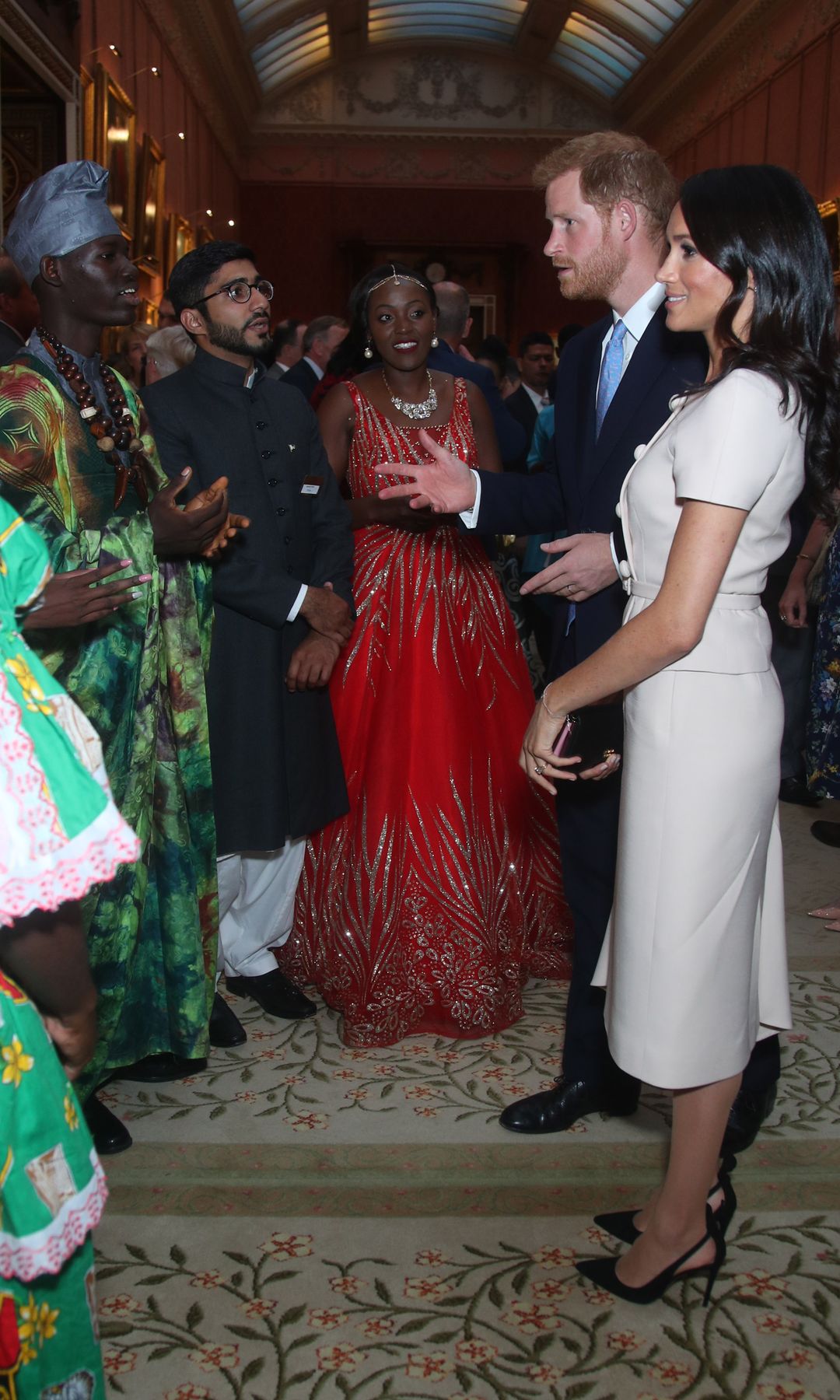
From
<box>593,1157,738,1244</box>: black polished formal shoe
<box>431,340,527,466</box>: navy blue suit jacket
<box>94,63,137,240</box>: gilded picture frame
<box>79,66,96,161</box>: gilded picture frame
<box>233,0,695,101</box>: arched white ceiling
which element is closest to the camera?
<box>593,1157,738,1244</box>: black polished formal shoe

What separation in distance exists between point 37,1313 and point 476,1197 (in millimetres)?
1405

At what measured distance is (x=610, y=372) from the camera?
2.60 metres

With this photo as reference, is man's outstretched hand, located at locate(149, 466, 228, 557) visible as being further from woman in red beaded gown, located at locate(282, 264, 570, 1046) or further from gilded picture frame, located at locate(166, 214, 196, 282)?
gilded picture frame, located at locate(166, 214, 196, 282)

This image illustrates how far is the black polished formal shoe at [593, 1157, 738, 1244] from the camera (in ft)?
7.19

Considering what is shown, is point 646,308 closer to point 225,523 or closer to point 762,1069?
point 225,523

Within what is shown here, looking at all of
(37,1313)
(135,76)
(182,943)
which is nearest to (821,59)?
(135,76)

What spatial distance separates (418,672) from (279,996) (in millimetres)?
953

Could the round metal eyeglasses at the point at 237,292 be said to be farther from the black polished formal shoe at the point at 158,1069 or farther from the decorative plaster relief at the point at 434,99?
the decorative plaster relief at the point at 434,99

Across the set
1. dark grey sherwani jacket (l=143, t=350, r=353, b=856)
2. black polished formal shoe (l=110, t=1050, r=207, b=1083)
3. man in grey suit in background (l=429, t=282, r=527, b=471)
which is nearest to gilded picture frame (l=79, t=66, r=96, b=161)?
man in grey suit in background (l=429, t=282, r=527, b=471)

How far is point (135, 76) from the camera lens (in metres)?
9.79

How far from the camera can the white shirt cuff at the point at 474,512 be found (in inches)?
104

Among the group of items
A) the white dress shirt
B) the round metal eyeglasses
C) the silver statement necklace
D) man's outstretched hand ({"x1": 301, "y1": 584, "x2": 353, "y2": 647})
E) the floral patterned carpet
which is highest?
the round metal eyeglasses

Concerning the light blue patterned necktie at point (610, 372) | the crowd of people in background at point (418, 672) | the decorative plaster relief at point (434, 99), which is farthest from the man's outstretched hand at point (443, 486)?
the decorative plaster relief at point (434, 99)

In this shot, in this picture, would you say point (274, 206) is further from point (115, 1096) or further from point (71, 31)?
point (115, 1096)
